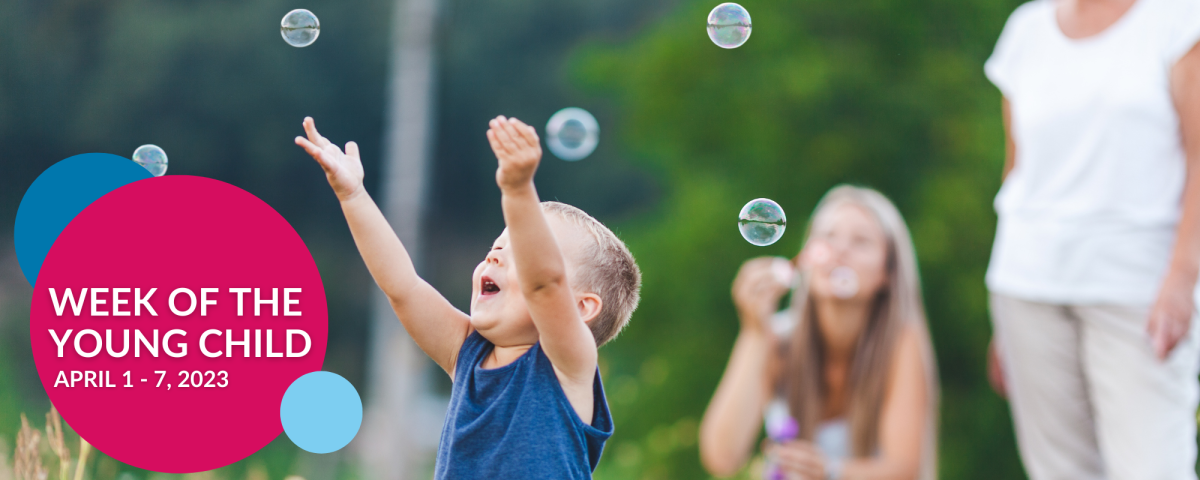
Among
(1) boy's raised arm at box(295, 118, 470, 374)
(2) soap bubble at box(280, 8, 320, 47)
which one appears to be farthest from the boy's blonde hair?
(2) soap bubble at box(280, 8, 320, 47)

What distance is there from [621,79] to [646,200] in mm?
575

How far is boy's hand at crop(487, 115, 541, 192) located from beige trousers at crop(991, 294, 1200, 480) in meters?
1.33

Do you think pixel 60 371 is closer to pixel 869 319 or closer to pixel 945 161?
pixel 869 319

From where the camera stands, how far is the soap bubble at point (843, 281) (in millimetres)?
2391

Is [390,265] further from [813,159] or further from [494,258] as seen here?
[813,159]

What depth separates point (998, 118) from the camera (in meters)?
3.17

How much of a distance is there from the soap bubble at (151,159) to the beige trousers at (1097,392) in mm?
1589

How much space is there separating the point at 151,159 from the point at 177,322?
1.10ft

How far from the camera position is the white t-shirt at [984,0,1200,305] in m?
1.73

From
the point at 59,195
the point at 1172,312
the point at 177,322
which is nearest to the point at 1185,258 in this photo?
the point at 1172,312

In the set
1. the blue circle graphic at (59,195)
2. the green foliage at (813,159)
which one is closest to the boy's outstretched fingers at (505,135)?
the blue circle graphic at (59,195)

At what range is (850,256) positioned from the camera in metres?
2.44

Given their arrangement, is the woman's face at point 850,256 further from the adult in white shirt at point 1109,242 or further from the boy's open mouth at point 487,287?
the boy's open mouth at point 487,287

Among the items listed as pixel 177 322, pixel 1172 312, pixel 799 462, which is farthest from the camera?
pixel 799 462
